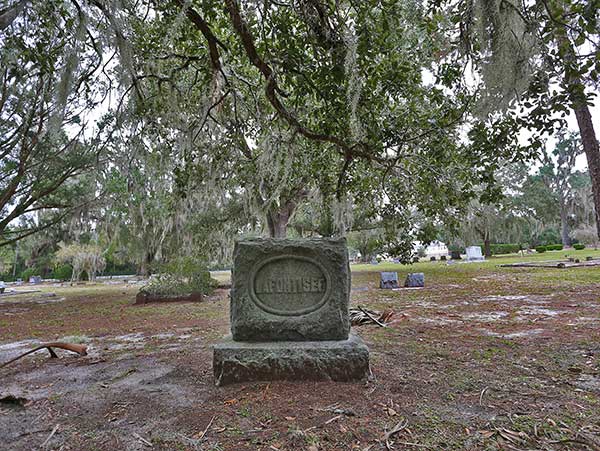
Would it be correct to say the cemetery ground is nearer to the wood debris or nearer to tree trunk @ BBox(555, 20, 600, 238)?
the wood debris

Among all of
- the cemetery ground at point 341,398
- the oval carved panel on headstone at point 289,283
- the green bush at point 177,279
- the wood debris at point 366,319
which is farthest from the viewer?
the green bush at point 177,279

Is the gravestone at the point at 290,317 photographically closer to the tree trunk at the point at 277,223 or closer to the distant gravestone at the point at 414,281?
the tree trunk at the point at 277,223

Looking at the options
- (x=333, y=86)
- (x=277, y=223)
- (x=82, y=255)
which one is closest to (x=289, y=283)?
(x=333, y=86)

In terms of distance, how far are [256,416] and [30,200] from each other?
31.5 ft

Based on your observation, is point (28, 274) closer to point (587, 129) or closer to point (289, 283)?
point (289, 283)

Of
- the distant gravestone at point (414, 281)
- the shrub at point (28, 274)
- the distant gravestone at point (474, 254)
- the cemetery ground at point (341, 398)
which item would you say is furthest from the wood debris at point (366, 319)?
the shrub at point (28, 274)

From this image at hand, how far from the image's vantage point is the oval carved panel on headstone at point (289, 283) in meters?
3.17

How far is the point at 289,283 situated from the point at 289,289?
0.16 ft

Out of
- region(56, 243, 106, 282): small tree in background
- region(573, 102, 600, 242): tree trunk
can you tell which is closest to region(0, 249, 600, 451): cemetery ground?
region(573, 102, 600, 242): tree trunk

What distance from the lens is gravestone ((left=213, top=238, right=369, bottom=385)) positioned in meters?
2.81

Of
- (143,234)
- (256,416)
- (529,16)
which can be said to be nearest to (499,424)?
(256,416)

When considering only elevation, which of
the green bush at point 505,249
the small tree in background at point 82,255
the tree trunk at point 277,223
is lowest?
the green bush at point 505,249

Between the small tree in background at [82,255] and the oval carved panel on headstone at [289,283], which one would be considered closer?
the oval carved panel on headstone at [289,283]

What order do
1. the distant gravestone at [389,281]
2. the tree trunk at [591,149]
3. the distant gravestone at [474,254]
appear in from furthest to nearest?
the distant gravestone at [474,254] → the distant gravestone at [389,281] → the tree trunk at [591,149]
